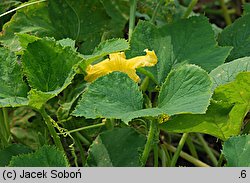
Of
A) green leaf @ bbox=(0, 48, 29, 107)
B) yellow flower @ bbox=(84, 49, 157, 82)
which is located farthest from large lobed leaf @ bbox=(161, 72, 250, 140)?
green leaf @ bbox=(0, 48, 29, 107)

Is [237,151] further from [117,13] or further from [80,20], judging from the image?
[117,13]

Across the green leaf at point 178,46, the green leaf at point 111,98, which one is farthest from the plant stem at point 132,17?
the green leaf at point 111,98

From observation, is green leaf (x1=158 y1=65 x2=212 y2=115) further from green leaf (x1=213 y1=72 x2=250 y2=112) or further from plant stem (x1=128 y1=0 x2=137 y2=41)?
plant stem (x1=128 y1=0 x2=137 y2=41)

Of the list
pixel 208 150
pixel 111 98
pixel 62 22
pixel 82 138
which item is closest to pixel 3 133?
pixel 82 138

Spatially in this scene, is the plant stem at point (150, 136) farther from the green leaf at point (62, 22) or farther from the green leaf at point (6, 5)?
the green leaf at point (6, 5)

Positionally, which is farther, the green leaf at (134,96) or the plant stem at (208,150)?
the plant stem at (208,150)

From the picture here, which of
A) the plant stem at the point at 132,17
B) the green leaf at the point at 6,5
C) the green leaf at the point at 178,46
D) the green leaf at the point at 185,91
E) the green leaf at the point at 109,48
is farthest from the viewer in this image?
the green leaf at the point at 6,5
